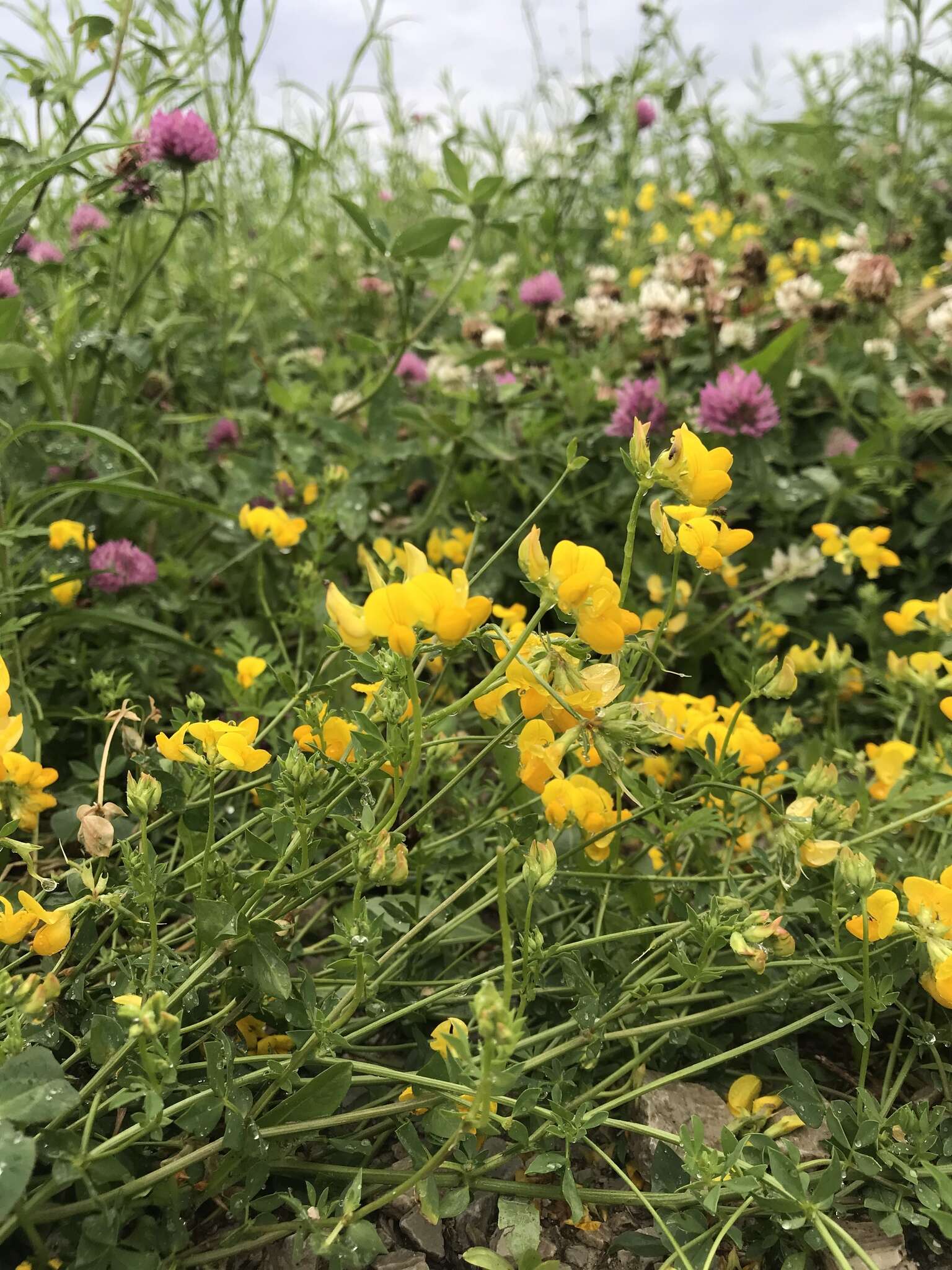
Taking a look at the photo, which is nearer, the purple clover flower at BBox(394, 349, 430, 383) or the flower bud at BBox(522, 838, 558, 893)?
the flower bud at BBox(522, 838, 558, 893)

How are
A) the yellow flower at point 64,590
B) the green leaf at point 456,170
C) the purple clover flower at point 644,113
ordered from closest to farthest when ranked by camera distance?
the yellow flower at point 64,590 → the green leaf at point 456,170 → the purple clover flower at point 644,113

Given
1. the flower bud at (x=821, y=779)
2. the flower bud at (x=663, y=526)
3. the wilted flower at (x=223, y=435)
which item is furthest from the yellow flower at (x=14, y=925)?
the wilted flower at (x=223, y=435)

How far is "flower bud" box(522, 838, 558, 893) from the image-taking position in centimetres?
71

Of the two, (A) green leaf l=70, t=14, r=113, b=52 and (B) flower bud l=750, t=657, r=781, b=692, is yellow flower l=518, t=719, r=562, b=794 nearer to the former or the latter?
(B) flower bud l=750, t=657, r=781, b=692

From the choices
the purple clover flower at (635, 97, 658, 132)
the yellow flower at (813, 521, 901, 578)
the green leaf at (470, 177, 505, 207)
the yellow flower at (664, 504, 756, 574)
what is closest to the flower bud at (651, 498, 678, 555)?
the yellow flower at (664, 504, 756, 574)

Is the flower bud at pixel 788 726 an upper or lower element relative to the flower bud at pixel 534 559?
lower

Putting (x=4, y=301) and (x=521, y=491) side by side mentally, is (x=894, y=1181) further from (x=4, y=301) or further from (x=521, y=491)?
(x=4, y=301)

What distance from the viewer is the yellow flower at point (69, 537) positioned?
52.5 inches

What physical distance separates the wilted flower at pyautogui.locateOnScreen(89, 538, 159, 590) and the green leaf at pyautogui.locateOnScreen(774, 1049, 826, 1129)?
44.4 inches

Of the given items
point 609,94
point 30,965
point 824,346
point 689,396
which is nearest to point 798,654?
point 689,396

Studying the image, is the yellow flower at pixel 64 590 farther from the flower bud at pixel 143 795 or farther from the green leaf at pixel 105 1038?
the green leaf at pixel 105 1038

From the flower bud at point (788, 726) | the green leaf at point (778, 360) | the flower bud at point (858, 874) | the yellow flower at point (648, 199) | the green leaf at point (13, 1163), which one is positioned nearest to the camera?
the green leaf at point (13, 1163)

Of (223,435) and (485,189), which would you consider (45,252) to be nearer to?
(223,435)

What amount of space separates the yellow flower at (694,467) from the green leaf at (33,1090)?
0.67 m
